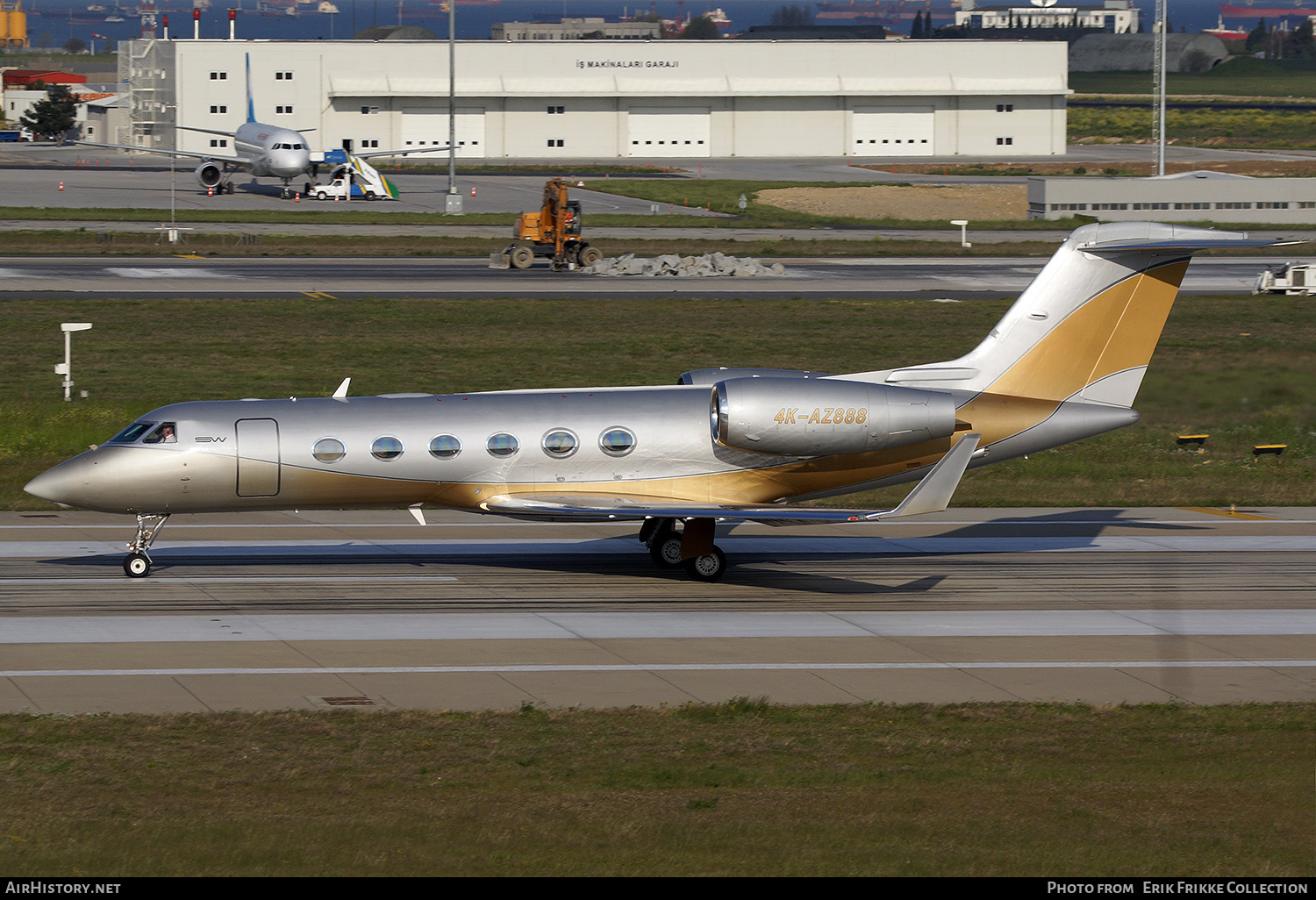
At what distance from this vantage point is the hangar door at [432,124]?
134250 mm

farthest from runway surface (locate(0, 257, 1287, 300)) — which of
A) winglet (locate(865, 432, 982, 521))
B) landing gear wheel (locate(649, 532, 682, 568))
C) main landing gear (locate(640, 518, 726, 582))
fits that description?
winglet (locate(865, 432, 982, 521))

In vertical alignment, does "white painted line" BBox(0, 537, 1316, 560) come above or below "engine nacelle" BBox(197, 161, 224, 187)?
below

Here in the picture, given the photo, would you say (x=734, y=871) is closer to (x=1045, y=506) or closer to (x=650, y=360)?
(x=1045, y=506)

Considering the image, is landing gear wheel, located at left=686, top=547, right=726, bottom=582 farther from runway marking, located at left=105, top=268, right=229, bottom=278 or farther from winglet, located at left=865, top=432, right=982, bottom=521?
runway marking, located at left=105, top=268, right=229, bottom=278

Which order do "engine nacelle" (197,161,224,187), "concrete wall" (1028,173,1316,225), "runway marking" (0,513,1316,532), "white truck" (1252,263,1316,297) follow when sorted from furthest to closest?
"engine nacelle" (197,161,224,187) < "concrete wall" (1028,173,1316,225) < "white truck" (1252,263,1316,297) < "runway marking" (0,513,1316,532)

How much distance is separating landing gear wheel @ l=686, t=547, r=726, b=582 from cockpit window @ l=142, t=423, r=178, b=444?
8.90 metres

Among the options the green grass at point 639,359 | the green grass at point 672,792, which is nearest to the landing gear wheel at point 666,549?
the green grass at point 639,359

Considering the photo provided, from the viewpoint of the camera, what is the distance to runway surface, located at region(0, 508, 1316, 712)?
63.1 ft

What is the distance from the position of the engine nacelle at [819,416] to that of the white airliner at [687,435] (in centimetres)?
3

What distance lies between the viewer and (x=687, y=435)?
81.6ft

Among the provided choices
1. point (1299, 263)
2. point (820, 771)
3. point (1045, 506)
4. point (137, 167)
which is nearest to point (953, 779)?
point (820, 771)

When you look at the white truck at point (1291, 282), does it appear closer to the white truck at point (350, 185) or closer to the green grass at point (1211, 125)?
the white truck at point (350, 185)

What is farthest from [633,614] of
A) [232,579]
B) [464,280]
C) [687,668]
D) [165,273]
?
[165,273]

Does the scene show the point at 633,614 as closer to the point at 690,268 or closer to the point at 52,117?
the point at 690,268
